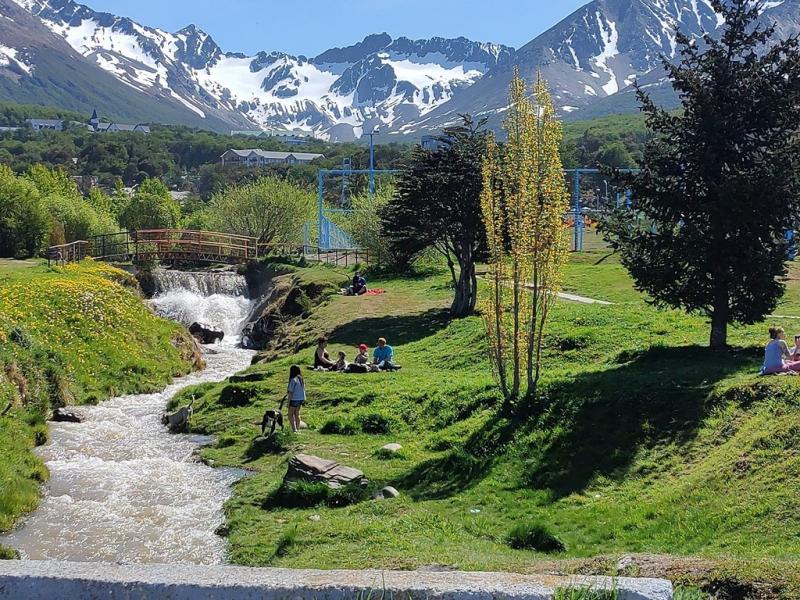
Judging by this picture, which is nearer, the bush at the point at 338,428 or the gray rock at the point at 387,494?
the gray rock at the point at 387,494

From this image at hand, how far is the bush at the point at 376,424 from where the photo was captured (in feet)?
64.9

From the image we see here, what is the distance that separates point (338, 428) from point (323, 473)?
4.56 meters

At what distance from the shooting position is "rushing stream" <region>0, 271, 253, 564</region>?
1331 cm

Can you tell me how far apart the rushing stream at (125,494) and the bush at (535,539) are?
4126 mm

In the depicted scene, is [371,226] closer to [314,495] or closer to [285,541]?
[314,495]

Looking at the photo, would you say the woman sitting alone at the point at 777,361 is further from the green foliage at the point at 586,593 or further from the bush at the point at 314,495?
the green foliage at the point at 586,593

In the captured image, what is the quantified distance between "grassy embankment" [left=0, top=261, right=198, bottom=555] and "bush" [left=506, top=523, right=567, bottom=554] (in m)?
8.23

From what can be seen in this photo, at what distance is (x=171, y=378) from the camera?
1271 inches

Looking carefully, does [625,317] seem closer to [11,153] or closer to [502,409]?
[502,409]

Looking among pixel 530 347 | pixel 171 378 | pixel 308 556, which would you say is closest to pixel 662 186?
pixel 530 347

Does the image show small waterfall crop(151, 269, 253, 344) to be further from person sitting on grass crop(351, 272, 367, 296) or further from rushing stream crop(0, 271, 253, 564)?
rushing stream crop(0, 271, 253, 564)

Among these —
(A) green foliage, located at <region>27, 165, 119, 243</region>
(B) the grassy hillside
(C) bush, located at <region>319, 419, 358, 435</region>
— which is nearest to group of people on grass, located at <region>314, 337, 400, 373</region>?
(B) the grassy hillside

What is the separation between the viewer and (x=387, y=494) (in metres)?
14.7

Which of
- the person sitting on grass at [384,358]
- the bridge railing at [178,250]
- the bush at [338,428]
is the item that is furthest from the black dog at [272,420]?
the bridge railing at [178,250]
